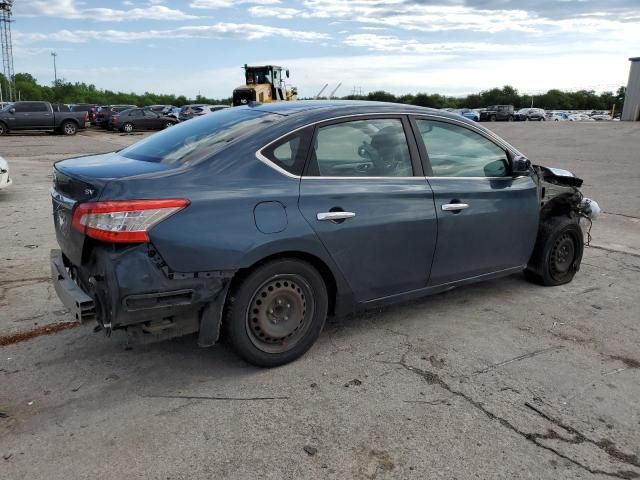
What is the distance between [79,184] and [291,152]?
4.21ft

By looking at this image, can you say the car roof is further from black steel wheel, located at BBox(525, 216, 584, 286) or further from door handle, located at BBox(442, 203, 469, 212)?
black steel wheel, located at BBox(525, 216, 584, 286)

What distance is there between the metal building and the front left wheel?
142 feet

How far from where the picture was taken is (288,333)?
11.8 feet

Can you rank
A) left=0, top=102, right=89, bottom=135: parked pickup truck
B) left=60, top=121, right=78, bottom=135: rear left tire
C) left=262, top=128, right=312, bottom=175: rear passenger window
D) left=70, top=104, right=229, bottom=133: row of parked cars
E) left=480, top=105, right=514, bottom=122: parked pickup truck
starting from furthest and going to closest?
left=480, top=105, right=514, bottom=122: parked pickup truck
left=70, top=104, right=229, bottom=133: row of parked cars
left=60, top=121, right=78, bottom=135: rear left tire
left=0, top=102, right=89, bottom=135: parked pickup truck
left=262, top=128, right=312, bottom=175: rear passenger window

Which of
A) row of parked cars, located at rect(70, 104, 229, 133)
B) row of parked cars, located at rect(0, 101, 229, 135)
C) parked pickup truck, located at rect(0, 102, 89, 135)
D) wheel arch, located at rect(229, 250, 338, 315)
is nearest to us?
wheel arch, located at rect(229, 250, 338, 315)

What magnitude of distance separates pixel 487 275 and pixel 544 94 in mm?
95435

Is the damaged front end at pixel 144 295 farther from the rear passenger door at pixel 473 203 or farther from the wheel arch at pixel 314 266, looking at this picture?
the rear passenger door at pixel 473 203

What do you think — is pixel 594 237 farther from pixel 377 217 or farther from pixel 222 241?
pixel 222 241

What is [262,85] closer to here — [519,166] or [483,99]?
[519,166]

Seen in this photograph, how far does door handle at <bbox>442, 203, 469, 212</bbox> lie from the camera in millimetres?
4115

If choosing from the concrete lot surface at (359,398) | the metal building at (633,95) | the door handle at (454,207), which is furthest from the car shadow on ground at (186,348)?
the metal building at (633,95)

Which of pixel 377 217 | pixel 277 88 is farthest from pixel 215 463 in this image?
pixel 277 88

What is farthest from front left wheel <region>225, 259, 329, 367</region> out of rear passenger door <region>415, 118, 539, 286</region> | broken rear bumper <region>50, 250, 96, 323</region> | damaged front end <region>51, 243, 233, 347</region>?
rear passenger door <region>415, 118, 539, 286</region>

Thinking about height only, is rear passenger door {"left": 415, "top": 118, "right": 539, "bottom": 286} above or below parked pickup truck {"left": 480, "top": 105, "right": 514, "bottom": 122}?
below
